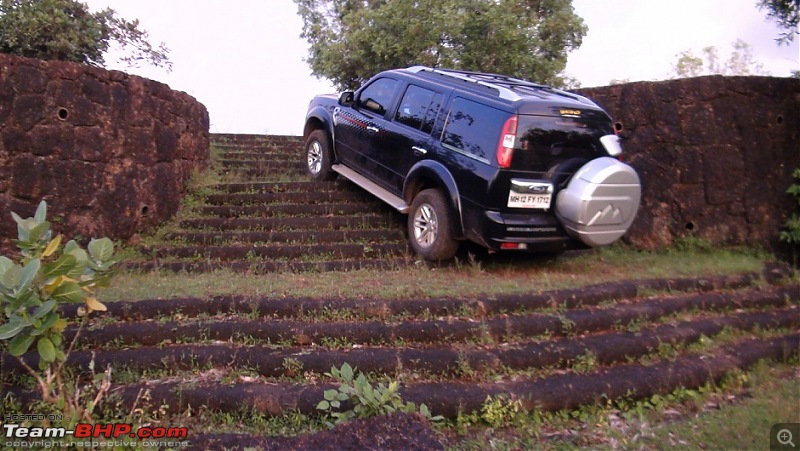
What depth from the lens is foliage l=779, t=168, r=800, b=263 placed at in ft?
25.2

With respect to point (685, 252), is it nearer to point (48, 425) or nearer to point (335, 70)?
point (48, 425)

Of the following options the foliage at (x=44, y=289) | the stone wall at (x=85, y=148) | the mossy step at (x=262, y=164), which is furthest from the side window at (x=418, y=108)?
the foliage at (x=44, y=289)

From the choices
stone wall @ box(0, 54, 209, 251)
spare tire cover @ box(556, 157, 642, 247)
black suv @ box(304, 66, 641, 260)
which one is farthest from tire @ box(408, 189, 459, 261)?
stone wall @ box(0, 54, 209, 251)

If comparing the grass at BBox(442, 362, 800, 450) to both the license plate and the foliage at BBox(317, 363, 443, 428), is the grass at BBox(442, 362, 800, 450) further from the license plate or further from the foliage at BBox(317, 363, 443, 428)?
the license plate

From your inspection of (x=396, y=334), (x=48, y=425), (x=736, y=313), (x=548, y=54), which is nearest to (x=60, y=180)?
(x=48, y=425)

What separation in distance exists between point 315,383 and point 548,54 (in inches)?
470

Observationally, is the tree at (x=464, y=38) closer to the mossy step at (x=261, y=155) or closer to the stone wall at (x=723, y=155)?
the mossy step at (x=261, y=155)

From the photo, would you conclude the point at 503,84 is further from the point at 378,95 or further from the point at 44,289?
the point at 44,289

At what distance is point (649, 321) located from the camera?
5.82 metres

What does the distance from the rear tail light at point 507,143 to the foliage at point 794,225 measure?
4.07 meters

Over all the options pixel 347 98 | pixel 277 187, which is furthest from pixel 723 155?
pixel 277 187

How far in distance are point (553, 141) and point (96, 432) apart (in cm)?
495

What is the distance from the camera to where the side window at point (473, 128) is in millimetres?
6418

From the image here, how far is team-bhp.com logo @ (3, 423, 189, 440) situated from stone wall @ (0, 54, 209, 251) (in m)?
3.15
